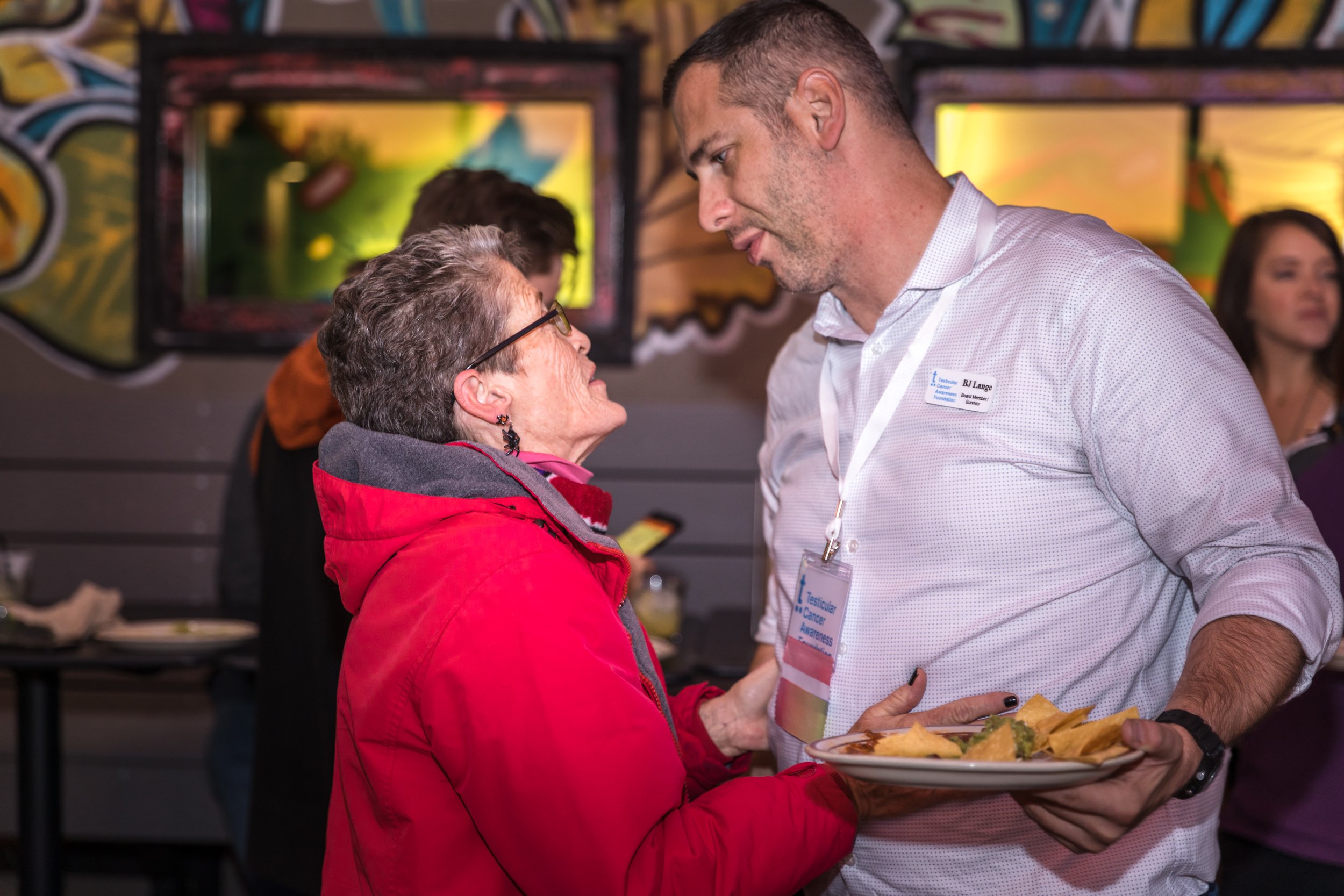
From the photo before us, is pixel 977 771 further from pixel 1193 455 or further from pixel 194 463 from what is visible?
pixel 194 463

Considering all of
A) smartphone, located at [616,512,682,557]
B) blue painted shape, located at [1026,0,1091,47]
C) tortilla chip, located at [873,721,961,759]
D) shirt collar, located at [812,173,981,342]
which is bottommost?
smartphone, located at [616,512,682,557]

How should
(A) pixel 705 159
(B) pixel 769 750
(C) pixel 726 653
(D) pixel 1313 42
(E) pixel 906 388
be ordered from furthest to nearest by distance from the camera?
(D) pixel 1313 42
(C) pixel 726 653
(B) pixel 769 750
(A) pixel 705 159
(E) pixel 906 388

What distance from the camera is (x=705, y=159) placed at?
1.66m

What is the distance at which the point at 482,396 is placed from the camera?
4.53 feet

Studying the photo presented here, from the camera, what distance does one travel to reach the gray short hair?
1.35 metres

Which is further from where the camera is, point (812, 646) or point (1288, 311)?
point (1288, 311)

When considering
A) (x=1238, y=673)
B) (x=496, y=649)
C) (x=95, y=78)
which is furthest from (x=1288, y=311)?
(x=95, y=78)

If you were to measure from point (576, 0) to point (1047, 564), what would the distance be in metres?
3.33

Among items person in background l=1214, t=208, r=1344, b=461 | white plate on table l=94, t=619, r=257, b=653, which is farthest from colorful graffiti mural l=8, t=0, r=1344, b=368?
white plate on table l=94, t=619, r=257, b=653

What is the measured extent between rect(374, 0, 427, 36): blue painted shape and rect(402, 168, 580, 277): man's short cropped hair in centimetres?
213

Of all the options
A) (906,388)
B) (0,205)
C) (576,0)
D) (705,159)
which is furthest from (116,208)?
(906,388)

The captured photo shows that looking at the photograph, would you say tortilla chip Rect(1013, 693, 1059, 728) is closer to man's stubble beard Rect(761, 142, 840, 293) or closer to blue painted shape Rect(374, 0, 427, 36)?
man's stubble beard Rect(761, 142, 840, 293)

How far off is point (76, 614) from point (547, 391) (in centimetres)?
223

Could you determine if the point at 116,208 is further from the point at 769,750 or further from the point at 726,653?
the point at 769,750
